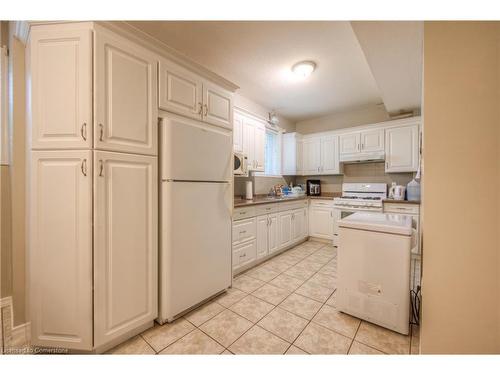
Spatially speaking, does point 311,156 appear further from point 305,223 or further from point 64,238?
point 64,238

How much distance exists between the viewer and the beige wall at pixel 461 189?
0.88m

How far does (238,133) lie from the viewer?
3086 millimetres

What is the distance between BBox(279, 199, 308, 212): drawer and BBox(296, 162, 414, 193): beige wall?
0.82 meters

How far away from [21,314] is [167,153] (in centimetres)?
156

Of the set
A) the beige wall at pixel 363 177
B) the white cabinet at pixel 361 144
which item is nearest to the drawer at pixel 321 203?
the beige wall at pixel 363 177

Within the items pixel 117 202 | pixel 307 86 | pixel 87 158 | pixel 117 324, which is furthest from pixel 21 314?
pixel 307 86

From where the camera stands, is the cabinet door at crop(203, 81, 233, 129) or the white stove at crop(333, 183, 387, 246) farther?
the white stove at crop(333, 183, 387, 246)

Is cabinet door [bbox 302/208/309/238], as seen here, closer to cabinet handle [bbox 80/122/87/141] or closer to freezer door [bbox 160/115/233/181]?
freezer door [bbox 160/115/233/181]

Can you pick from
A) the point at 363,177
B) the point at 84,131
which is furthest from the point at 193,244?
the point at 363,177

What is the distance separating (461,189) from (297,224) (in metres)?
2.79

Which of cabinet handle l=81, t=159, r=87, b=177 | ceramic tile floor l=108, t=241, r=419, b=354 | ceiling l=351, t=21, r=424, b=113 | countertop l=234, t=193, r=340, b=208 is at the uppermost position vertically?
ceiling l=351, t=21, r=424, b=113

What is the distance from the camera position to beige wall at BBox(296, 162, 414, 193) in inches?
141

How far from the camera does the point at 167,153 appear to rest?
1.54 m

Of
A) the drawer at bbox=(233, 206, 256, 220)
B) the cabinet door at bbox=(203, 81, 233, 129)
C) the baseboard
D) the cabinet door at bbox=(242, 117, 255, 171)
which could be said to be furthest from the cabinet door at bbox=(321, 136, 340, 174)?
the baseboard
